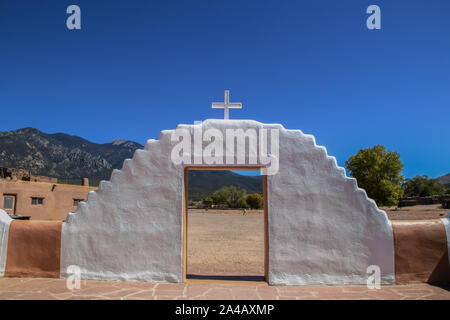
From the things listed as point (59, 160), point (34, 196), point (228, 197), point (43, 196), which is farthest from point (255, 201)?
point (59, 160)

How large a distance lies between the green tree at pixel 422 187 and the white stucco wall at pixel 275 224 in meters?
49.8

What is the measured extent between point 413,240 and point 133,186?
501cm

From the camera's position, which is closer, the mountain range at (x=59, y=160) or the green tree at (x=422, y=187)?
the green tree at (x=422, y=187)

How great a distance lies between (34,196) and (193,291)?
1818 centimetres

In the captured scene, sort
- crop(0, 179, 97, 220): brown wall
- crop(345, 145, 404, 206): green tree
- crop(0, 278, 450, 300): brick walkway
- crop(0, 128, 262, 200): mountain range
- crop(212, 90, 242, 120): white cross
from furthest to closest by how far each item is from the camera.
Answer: crop(0, 128, 262, 200): mountain range
crop(345, 145, 404, 206): green tree
crop(0, 179, 97, 220): brown wall
crop(212, 90, 242, 120): white cross
crop(0, 278, 450, 300): brick walkway

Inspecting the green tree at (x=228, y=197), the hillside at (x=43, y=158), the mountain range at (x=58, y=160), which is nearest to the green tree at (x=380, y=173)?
the green tree at (x=228, y=197)

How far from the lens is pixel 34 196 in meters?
19.1

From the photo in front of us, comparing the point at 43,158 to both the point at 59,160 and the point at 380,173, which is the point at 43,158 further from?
the point at 380,173

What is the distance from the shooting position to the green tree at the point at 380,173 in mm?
25781

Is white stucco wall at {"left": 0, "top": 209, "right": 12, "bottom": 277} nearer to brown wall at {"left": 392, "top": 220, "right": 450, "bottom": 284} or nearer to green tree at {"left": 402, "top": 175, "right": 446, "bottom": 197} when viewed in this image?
brown wall at {"left": 392, "top": 220, "right": 450, "bottom": 284}

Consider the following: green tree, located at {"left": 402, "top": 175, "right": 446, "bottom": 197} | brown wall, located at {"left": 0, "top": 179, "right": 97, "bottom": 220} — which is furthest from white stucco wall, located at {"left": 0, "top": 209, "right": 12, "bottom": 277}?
green tree, located at {"left": 402, "top": 175, "right": 446, "bottom": 197}

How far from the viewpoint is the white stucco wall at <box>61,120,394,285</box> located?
5.29 metres

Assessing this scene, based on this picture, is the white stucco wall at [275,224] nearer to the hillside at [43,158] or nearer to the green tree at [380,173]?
the green tree at [380,173]

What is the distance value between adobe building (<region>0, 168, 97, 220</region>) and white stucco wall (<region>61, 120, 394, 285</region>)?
616 inches
